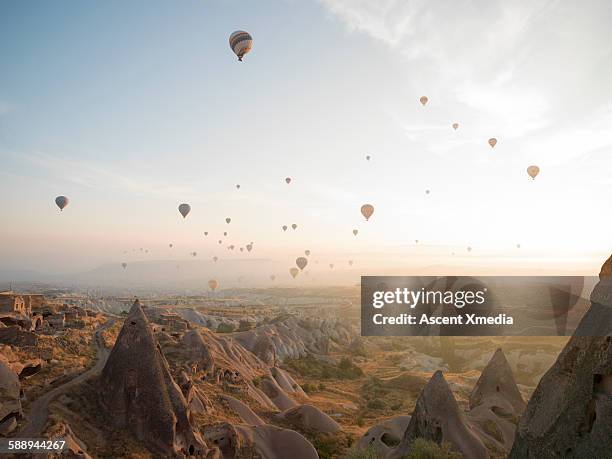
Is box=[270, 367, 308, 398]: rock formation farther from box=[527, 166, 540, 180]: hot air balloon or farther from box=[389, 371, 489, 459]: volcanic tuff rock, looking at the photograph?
A: box=[527, 166, 540, 180]: hot air balloon

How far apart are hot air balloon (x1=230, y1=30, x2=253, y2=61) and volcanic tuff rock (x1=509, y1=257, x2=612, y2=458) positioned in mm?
34393

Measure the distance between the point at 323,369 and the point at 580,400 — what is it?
64008 mm

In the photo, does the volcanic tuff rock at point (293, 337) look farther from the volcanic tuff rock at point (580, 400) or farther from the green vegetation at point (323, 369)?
the volcanic tuff rock at point (580, 400)

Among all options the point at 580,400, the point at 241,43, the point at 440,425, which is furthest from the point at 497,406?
the point at 241,43

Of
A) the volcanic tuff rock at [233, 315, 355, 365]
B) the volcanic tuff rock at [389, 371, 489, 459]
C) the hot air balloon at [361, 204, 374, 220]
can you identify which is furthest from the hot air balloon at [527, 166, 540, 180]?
the volcanic tuff rock at [233, 315, 355, 365]

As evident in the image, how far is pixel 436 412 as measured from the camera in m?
22.3

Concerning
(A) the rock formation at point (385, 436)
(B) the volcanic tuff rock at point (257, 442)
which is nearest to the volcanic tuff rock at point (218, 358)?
(B) the volcanic tuff rock at point (257, 442)

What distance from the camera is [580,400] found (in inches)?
420

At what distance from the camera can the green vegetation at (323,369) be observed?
6827cm

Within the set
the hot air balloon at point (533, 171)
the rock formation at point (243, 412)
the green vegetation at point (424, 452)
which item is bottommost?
the rock formation at point (243, 412)

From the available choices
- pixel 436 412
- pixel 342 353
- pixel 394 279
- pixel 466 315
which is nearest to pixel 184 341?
pixel 394 279

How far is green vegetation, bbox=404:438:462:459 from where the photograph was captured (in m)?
18.7

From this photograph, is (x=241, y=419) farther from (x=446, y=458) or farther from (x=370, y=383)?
(x=370, y=383)

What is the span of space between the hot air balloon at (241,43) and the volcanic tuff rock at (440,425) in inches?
1247
